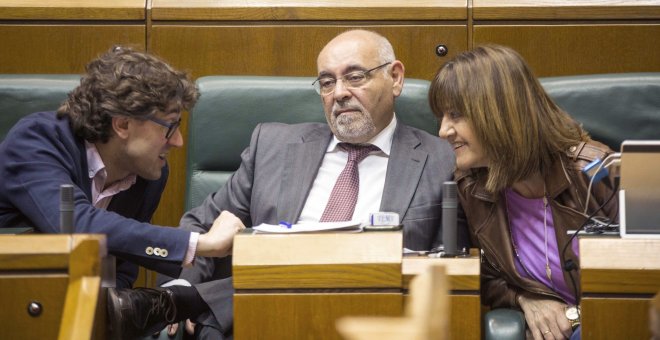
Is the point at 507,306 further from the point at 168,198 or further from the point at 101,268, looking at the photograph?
the point at 168,198

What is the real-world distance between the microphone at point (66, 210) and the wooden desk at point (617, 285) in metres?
0.75

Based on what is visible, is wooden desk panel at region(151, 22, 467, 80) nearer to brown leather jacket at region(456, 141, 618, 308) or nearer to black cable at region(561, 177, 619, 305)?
brown leather jacket at region(456, 141, 618, 308)

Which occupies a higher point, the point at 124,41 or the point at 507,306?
the point at 124,41

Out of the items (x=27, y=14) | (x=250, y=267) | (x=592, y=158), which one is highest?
(x=27, y=14)

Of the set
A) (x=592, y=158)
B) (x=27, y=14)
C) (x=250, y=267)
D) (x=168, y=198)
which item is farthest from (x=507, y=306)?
(x=27, y=14)

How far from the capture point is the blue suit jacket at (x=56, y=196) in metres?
1.93

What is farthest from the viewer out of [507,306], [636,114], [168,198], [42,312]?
[168,198]

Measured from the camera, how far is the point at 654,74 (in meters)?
2.35

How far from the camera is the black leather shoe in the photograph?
1.75m

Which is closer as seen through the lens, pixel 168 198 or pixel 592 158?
pixel 592 158

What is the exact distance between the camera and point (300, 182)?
2.27m

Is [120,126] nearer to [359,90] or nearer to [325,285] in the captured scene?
[359,90]

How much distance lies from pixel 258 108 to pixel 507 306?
74 cm

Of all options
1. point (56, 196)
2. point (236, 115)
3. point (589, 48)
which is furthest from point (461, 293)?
point (589, 48)
